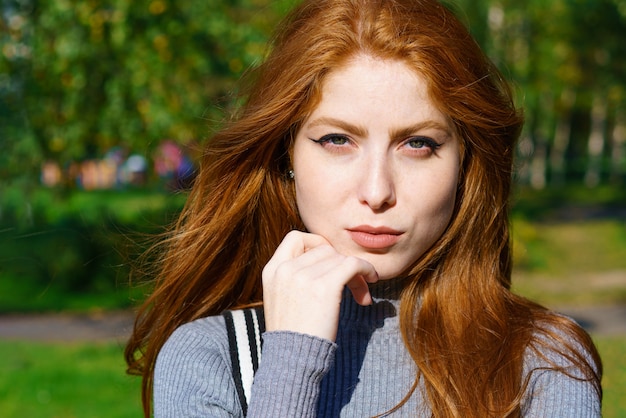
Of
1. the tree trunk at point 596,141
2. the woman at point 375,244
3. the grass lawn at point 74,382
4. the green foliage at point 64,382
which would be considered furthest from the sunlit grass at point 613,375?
the tree trunk at point 596,141

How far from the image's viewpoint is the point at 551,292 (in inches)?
461

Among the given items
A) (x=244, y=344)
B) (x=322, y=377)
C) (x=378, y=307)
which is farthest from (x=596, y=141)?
(x=322, y=377)

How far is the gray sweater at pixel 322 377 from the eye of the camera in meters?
1.62

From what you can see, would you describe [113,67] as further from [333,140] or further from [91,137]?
[333,140]

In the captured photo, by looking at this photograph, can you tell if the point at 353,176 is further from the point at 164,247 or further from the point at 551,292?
the point at 551,292

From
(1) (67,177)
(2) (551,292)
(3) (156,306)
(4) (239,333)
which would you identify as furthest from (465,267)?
(2) (551,292)

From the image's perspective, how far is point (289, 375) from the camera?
1612 mm

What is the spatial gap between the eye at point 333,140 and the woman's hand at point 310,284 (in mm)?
203

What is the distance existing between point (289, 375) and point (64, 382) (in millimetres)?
5267

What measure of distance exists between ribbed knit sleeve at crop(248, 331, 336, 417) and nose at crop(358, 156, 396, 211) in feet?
0.98

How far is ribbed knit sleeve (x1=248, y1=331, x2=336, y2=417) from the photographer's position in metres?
1.59

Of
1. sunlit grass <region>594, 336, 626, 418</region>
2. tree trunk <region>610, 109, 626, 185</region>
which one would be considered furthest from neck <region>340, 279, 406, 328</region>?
tree trunk <region>610, 109, 626, 185</region>

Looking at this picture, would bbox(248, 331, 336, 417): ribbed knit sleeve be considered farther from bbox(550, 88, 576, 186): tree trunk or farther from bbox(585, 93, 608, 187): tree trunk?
bbox(550, 88, 576, 186): tree trunk

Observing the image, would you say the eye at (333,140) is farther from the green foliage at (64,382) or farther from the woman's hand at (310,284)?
the green foliage at (64,382)
